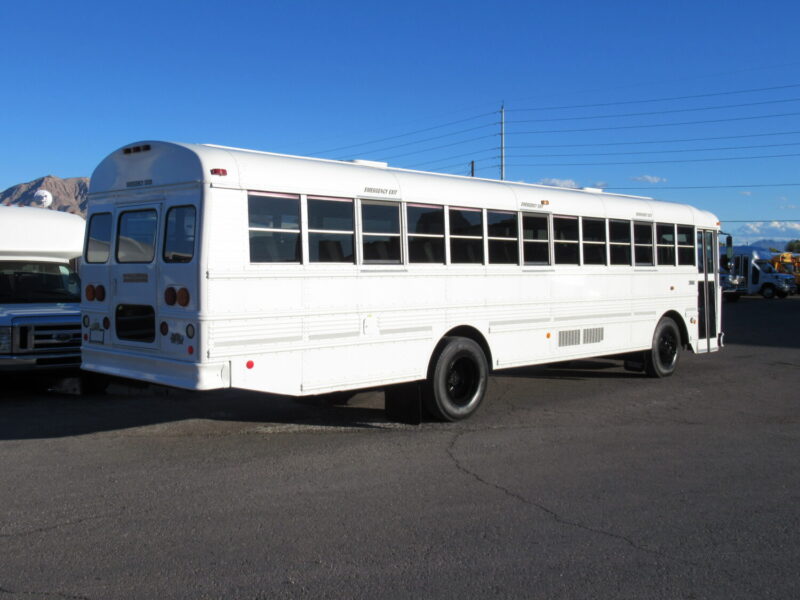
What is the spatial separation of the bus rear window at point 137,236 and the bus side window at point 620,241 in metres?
6.43

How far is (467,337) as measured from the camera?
30.5 ft

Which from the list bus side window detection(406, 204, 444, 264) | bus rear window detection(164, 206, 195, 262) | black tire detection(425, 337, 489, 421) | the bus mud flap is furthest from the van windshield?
black tire detection(425, 337, 489, 421)

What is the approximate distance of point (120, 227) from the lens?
26.2ft

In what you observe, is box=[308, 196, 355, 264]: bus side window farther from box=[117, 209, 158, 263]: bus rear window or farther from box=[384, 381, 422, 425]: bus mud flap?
box=[384, 381, 422, 425]: bus mud flap

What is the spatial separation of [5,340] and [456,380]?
5568 millimetres

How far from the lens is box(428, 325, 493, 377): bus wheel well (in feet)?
28.8

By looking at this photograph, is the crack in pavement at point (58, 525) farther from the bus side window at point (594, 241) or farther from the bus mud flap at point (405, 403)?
the bus side window at point (594, 241)

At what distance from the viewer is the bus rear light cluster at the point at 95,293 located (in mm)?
8172

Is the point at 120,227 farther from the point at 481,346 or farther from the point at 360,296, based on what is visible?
the point at 481,346

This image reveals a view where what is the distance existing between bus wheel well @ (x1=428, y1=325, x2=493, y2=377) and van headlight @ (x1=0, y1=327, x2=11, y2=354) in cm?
527

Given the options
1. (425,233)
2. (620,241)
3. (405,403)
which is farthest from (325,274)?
(620,241)

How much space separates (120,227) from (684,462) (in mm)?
5847

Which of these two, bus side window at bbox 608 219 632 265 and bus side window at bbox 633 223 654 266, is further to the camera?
bus side window at bbox 633 223 654 266

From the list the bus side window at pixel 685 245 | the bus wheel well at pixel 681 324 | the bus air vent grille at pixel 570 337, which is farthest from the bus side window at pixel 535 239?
the bus side window at pixel 685 245
